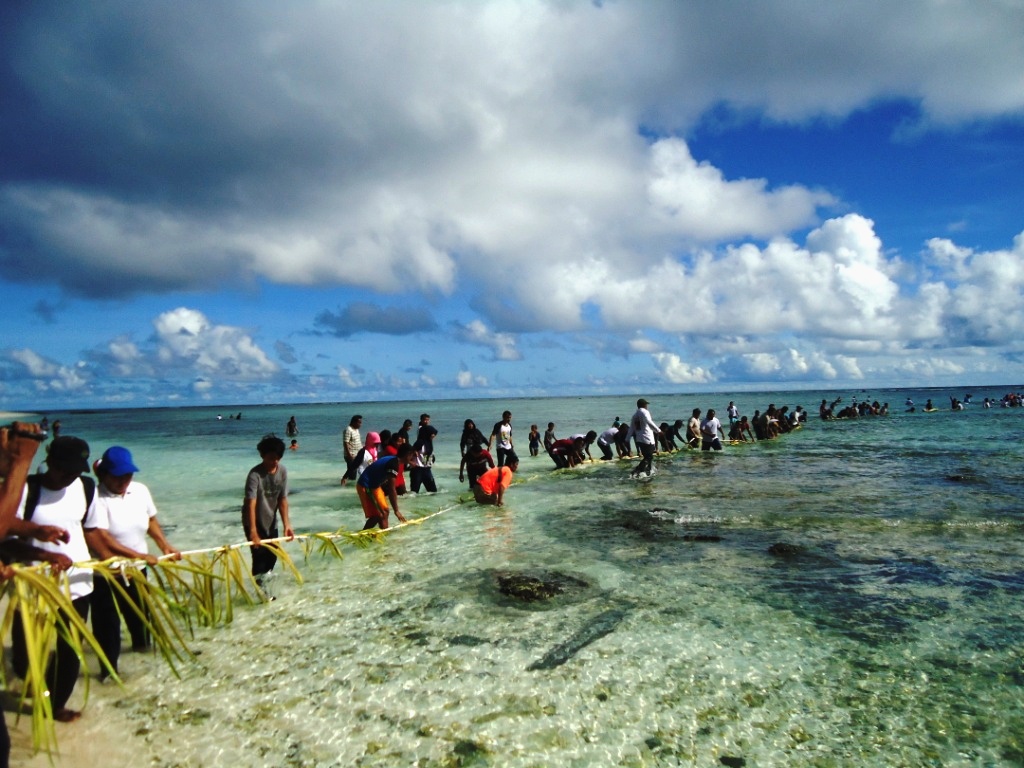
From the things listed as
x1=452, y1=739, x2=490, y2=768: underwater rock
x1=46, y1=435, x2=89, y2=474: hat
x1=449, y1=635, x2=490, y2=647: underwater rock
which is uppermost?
x1=46, y1=435, x2=89, y2=474: hat

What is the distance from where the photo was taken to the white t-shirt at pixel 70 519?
4188mm

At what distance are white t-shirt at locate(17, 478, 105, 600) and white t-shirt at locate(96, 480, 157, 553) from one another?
47cm

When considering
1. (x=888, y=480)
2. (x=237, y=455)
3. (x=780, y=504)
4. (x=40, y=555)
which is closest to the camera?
(x=40, y=555)

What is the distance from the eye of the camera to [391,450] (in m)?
13.9

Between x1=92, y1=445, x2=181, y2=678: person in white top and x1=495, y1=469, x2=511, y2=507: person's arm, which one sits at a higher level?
x1=92, y1=445, x2=181, y2=678: person in white top

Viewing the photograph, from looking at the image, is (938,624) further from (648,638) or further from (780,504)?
(780,504)

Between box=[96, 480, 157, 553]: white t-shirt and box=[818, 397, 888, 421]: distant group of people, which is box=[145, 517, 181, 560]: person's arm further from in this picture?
box=[818, 397, 888, 421]: distant group of people

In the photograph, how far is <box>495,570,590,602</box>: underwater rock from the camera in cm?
764

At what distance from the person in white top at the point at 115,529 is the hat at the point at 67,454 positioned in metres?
0.51

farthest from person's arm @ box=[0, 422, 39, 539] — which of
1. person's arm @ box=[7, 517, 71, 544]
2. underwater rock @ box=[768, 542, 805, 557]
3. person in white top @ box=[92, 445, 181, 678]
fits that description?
underwater rock @ box=[768, 542, 805, 557]

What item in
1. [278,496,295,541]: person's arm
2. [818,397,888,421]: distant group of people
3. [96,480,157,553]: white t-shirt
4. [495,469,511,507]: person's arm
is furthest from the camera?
[818,397,888,421]: distant group of people

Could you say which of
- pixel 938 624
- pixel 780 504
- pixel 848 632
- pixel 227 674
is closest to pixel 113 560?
pixel 227 674

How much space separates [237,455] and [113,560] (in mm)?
27825

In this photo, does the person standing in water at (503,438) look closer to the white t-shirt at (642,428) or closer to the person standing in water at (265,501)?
the white t-shirt at (642,428)
